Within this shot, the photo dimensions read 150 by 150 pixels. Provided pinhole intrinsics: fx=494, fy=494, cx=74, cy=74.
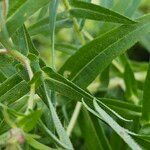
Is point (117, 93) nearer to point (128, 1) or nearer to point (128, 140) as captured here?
point (128, 1)

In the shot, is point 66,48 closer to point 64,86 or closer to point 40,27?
point 40,27

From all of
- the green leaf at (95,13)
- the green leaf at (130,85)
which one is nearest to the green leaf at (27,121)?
the green leaf at (95,13)

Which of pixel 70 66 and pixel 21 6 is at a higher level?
pixel 21 6

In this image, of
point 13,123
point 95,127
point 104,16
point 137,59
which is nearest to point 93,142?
point 95,127

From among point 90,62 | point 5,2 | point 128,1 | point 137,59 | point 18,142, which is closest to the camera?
point 18,142

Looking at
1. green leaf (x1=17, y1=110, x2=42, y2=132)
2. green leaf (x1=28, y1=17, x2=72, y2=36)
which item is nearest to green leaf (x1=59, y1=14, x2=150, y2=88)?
green leaf (x1=28, y1=17, x2=72, y2=36)

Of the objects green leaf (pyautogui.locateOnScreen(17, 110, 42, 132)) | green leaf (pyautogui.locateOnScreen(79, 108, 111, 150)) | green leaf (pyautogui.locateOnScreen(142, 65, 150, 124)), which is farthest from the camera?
green leaf (pyautogui.locateOnScreen(79, 108, 111, 150))

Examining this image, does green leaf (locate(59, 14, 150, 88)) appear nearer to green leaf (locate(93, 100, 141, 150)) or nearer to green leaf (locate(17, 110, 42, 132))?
green leaf (locate(93, 100, 141, 150))

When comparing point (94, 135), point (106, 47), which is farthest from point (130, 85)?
point (106, 47)
